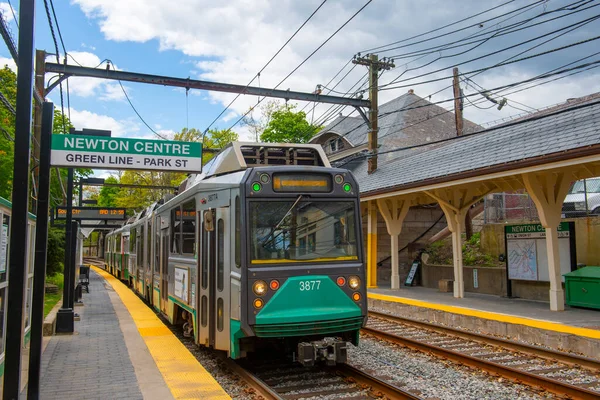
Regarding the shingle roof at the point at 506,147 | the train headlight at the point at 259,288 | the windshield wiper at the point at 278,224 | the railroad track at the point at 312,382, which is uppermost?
the shingle roof at the point at 506,147

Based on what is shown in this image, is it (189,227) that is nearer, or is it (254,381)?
(254,381)

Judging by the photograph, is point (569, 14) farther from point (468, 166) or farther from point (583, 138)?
point (468, 166)

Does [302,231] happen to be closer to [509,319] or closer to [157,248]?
[157,248]

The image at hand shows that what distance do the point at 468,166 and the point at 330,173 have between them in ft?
26.7

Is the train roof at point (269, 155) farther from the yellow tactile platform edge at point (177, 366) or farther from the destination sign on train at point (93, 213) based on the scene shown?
the destination sign on train at point (93, 213)

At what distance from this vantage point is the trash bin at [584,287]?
12.4 metres

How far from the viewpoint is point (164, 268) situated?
11.0 m

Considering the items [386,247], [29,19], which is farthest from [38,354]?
[386,247]

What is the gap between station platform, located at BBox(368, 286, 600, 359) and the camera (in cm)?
934

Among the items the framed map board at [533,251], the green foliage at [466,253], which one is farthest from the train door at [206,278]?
the green foliage at [466,253]

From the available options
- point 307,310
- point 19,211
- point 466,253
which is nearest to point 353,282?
point 307,310

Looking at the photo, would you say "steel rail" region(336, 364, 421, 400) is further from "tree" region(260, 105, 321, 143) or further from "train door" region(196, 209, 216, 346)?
"tree" region(260, 105, 321, 143)

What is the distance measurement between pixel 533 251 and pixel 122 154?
38.8 feet

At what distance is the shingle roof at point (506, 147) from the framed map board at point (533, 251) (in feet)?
8.16
